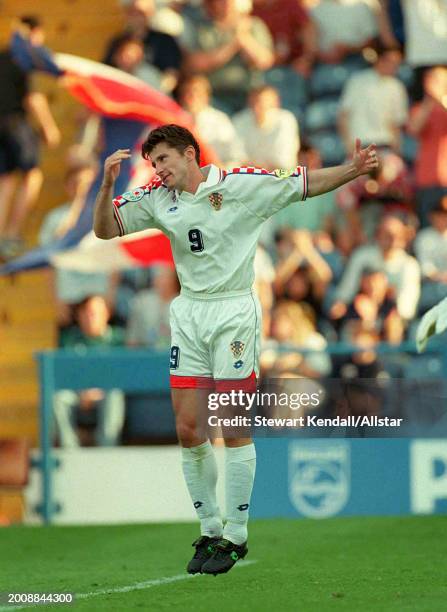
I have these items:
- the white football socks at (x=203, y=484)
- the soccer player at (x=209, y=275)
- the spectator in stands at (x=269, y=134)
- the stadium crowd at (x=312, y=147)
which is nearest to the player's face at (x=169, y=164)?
the soccer player at (x=209, y=275)

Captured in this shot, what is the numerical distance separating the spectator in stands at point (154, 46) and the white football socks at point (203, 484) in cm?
776

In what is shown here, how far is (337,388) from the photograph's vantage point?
1147cm

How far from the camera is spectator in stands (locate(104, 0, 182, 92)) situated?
1479 centimetres

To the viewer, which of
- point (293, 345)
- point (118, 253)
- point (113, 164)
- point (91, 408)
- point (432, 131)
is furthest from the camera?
point (432, 131)

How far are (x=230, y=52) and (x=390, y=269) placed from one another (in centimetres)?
311

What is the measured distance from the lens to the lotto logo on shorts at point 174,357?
7.38m

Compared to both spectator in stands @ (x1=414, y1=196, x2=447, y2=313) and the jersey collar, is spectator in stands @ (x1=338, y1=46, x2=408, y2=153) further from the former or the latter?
the jersey collar

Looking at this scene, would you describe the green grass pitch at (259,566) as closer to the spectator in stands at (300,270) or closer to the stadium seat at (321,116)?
the spectator in stands at (300,270)

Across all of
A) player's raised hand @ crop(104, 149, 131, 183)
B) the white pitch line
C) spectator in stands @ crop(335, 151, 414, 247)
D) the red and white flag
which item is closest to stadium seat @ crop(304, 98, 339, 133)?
spectator in stands @ crop(335, 151, 414, 247)

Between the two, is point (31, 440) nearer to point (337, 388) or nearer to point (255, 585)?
point (337, 388)

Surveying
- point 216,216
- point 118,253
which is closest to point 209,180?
point 216,216

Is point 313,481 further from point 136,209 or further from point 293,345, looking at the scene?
point 136,209

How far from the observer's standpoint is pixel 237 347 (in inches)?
289

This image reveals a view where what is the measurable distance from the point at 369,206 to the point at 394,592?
7.46 m
